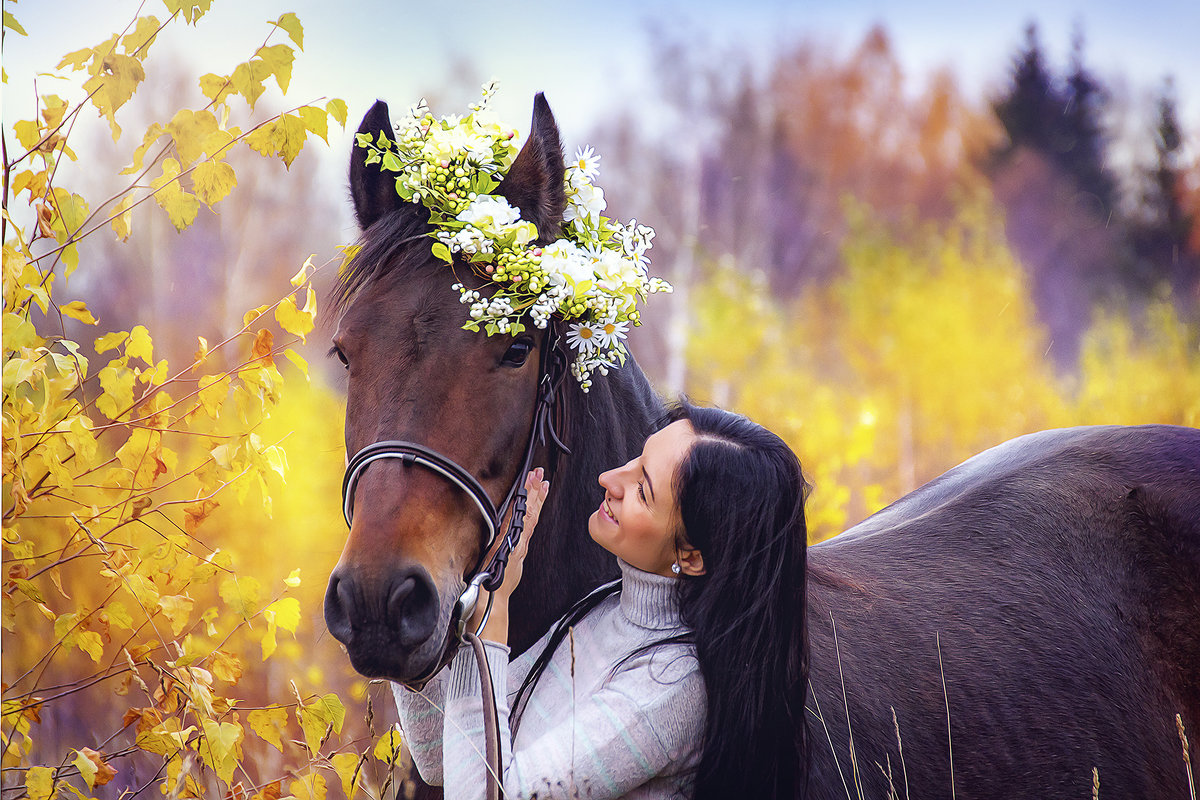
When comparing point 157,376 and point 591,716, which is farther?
point 157,376

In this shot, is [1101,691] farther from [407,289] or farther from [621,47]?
[621,47]

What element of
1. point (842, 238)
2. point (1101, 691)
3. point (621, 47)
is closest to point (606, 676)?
point (1101, 691)

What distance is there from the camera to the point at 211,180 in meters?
2.06

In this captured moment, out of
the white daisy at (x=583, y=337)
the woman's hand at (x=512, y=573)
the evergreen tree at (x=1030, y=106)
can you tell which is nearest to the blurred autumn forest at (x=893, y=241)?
the evergreen tree at (x=1030, y=106)

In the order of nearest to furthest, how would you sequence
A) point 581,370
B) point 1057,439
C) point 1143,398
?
point 581,370 < point 1057,439 < point 1143,398

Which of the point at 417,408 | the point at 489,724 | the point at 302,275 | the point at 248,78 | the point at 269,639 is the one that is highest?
the point at 248,78

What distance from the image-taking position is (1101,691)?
2553mm

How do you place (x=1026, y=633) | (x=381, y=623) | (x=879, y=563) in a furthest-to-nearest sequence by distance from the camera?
1. (x=879, y=563)
2. (x=1026, y=633)
3. (x=381, y=623)

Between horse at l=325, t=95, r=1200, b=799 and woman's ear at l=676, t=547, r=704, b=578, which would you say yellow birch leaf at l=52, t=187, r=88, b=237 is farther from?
woman's ear at l=676, t=547, r=704, b=578

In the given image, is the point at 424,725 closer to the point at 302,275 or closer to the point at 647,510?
the point at 647,510

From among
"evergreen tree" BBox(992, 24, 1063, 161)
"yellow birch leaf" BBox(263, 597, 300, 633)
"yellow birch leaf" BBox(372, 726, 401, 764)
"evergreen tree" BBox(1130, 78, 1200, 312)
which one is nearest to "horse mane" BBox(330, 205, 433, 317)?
"yellow birch leaf" BBox(263, 597, 300, 633)

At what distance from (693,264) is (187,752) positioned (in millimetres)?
13008

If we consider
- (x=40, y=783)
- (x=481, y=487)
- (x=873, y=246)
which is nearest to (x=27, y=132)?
(x=481, y=487)

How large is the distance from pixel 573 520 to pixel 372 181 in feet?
2.99
